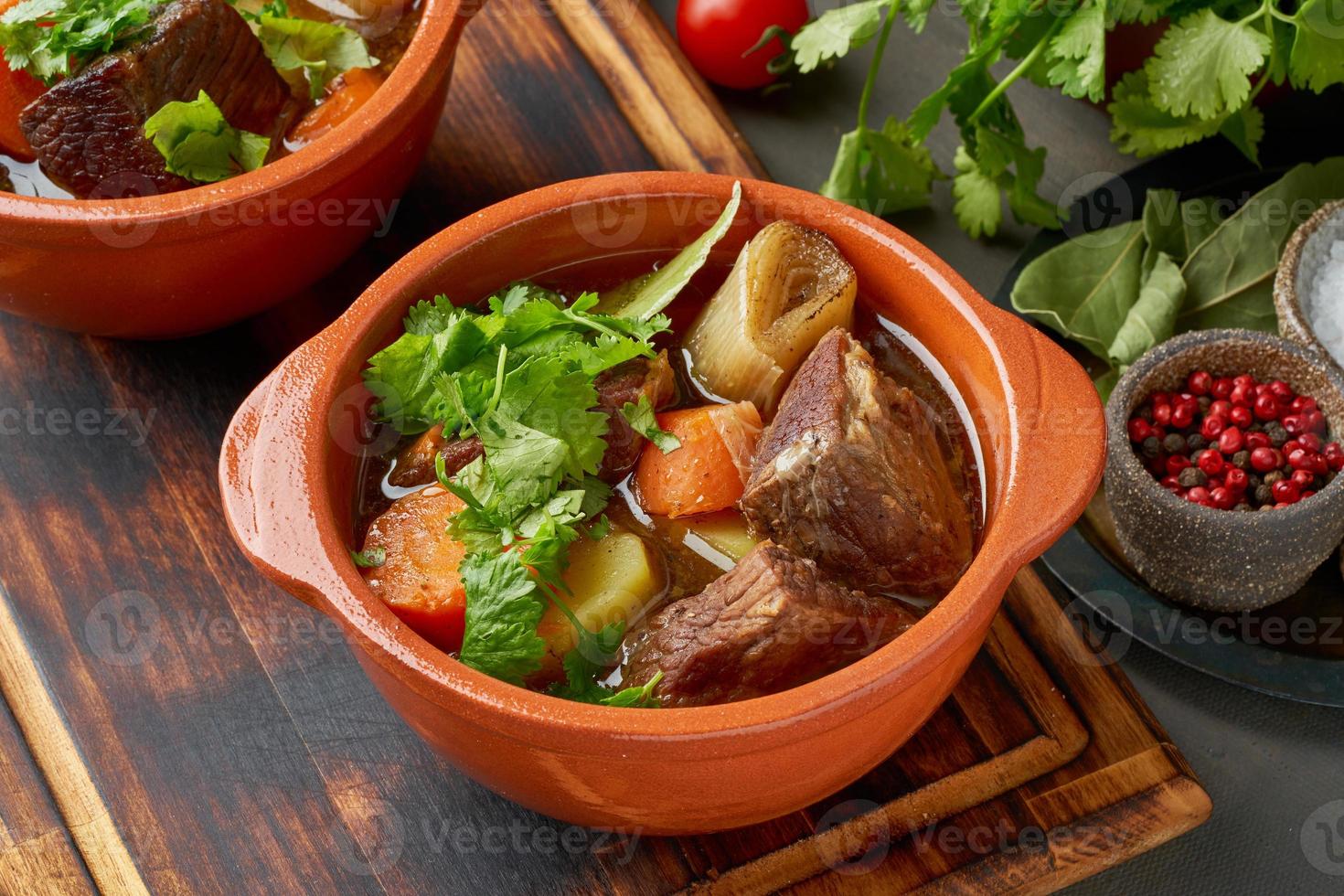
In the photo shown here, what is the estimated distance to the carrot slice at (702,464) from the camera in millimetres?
2201

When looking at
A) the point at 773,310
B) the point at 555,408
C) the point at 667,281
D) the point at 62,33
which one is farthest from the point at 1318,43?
the point at 62,33

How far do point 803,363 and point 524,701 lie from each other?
722mm

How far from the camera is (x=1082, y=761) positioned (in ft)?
7.84

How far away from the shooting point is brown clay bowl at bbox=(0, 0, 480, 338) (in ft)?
7.65

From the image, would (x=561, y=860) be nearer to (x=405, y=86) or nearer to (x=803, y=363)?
(x=803, y=363)

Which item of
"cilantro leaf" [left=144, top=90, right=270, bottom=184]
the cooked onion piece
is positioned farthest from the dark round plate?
"cilantro leaf" [left=144, top=90, right=270, bottom=184]

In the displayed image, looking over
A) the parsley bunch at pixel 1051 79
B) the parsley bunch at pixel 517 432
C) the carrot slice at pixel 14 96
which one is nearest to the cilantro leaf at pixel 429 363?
the parsley bunch at pixel 517 432

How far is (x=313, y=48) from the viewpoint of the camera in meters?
2.65

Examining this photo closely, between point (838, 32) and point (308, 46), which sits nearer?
point (308, 46)

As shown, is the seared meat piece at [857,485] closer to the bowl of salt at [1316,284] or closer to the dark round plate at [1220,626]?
the dark round plate at [1220,626]

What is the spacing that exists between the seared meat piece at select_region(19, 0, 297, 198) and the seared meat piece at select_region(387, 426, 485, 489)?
687 millimetres

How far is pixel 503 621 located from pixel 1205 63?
1730 mm

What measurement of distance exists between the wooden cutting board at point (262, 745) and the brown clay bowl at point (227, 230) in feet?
0.67

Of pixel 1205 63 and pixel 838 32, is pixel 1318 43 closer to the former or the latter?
pixel 1205 63
